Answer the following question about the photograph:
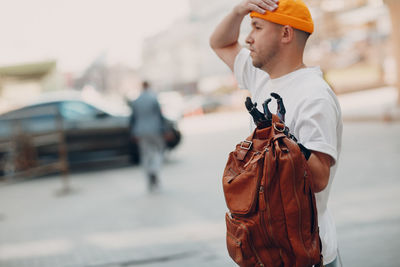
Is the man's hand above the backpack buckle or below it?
above

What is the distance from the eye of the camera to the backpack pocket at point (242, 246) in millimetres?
1554

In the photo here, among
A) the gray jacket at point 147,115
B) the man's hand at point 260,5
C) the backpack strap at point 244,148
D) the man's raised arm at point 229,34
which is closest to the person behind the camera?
the backpack strap at point 244,148

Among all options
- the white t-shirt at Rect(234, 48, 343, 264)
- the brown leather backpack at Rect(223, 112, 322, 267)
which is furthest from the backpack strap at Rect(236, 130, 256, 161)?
the white t-shirt at Rect(234, 48, 343, 264)

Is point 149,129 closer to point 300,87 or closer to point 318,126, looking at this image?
point 300,87

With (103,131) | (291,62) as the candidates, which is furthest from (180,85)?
(291,62)

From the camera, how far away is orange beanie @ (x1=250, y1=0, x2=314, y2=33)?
5.54 feet

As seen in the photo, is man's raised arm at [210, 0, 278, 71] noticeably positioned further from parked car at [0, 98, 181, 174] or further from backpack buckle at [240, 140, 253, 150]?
parked car at [0, 98, 181, 174]

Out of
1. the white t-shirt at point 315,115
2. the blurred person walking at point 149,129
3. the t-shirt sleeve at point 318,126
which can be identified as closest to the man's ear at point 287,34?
the white t-shirt at point 315,115

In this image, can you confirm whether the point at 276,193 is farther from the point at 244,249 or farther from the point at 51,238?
the point at 51,238

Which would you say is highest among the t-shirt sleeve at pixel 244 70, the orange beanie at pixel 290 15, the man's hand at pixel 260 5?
the man's hand at pixel 260 5

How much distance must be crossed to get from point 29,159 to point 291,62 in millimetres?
7238

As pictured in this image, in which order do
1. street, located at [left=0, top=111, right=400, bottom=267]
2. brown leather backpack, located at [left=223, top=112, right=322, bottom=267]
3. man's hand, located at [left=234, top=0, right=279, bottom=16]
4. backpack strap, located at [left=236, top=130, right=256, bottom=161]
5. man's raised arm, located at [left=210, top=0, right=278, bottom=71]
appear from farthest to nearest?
1. street, located at [left=0, top=111, right=400, bottom=267]
2. man's raised arm, located at [left=210, top=0, right=278, bottom=71]
3. man's hand, located at [left=234, top=0, right=279, bottom=16]
4. backpack strap, located at [left=236, top=130, right=256, bottom=161]
5. brown leather backpack, located at [left=223, top=112, right=322, bottom=267]

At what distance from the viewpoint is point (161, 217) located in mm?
6074

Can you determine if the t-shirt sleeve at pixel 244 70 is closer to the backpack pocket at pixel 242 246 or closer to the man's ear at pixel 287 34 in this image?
the man's ear at pixel 287 34
